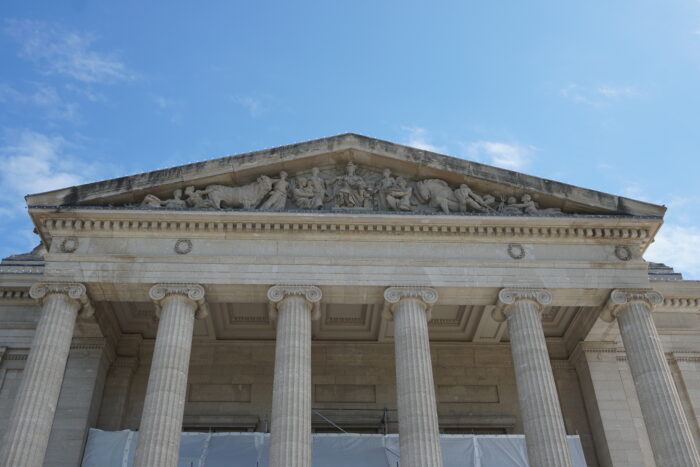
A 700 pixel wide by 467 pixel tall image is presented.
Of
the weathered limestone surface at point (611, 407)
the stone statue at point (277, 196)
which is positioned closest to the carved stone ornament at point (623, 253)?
the weathered limestone surface at point (611, 407)

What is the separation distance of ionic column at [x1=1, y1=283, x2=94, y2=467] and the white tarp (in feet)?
12.0

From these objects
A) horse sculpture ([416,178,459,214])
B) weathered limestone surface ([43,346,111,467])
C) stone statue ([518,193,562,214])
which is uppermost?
horse sculpture ([416,178,459,214])

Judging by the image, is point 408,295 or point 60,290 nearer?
point 60,290

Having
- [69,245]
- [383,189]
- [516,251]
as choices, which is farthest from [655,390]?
[69,245]

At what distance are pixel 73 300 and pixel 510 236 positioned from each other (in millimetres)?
13095

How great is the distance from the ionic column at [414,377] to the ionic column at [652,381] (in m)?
5.68

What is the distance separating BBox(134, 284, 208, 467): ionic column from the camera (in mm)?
19234

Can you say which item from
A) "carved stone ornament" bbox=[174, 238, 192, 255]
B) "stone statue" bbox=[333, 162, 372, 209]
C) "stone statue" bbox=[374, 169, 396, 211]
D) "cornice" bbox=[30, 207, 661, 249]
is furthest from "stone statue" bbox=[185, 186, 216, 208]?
"stone statue" bbox=[374, 169, 396, 211]

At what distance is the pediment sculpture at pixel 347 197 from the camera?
23.9 m

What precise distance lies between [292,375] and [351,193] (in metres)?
6.43

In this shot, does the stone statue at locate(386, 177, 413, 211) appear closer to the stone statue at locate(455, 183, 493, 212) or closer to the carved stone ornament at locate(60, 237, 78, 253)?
the stone statue at locate(455, 183, 493, 212)

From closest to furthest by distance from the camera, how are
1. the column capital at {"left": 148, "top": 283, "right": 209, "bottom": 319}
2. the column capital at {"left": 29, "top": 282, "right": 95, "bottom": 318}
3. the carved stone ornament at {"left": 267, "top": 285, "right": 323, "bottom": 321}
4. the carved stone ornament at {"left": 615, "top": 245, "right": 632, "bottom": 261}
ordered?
the column capital at {"left": 29, "top": 282, "right": 95, "bottom": 318}
the column capital at {"left": 148, "top": 283, "right": 209, "bottom": 319}
the carved stone ornament at {"left": 267, "top": 285, "right": 323, "bottom": 321}
the carved stone ornament at {"left": 615, "top": 245, "right": 632, "bottom": 261}

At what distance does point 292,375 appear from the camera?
20.6m

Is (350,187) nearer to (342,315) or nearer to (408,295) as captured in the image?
(408,295)
